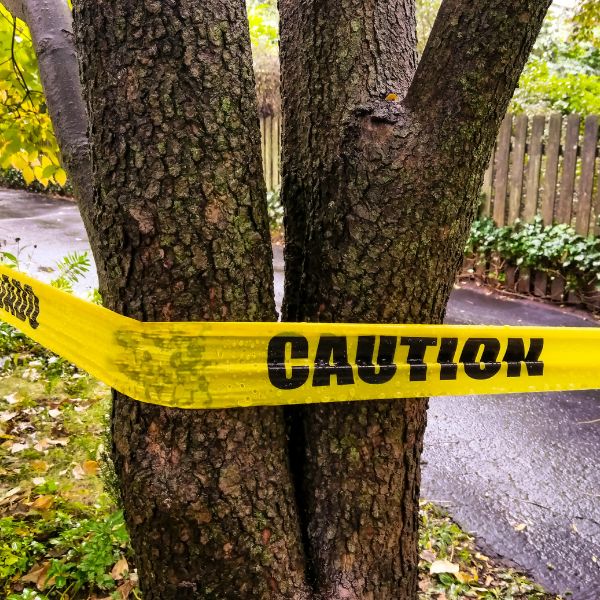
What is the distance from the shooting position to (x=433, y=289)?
5.10 feet

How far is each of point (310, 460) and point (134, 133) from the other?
38.6 inches

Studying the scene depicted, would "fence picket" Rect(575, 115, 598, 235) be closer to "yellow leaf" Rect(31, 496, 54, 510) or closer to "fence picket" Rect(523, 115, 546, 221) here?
"fence picket" Rect(523, 115, 546, 221)

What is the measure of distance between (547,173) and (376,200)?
6097mm

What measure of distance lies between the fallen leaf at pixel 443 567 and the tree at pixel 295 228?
1024mm

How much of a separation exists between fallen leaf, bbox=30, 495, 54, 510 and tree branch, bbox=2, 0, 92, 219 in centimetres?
184

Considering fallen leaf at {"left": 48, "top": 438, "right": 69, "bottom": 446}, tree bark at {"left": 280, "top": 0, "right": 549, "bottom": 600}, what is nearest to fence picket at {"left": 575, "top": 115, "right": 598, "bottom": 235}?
tree bark at {"left": 280, "top": 0, "right": 549, "bottom": 600}

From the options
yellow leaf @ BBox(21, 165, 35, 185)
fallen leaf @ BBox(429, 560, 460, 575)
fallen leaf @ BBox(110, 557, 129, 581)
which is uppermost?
yellow leaf @ BBox(21, 165, 35, 185)

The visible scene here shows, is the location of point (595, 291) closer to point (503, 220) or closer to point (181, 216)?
point (503, 220)

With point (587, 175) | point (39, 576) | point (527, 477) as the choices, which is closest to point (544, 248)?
point (587, 175)

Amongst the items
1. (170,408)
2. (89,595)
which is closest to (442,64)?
(170,408)

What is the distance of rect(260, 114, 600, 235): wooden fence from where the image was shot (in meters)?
6.32

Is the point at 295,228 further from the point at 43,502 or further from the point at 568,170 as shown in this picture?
the point at 568,170

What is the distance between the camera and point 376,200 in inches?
57.5

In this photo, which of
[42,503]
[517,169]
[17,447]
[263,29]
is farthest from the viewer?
[263,29]
